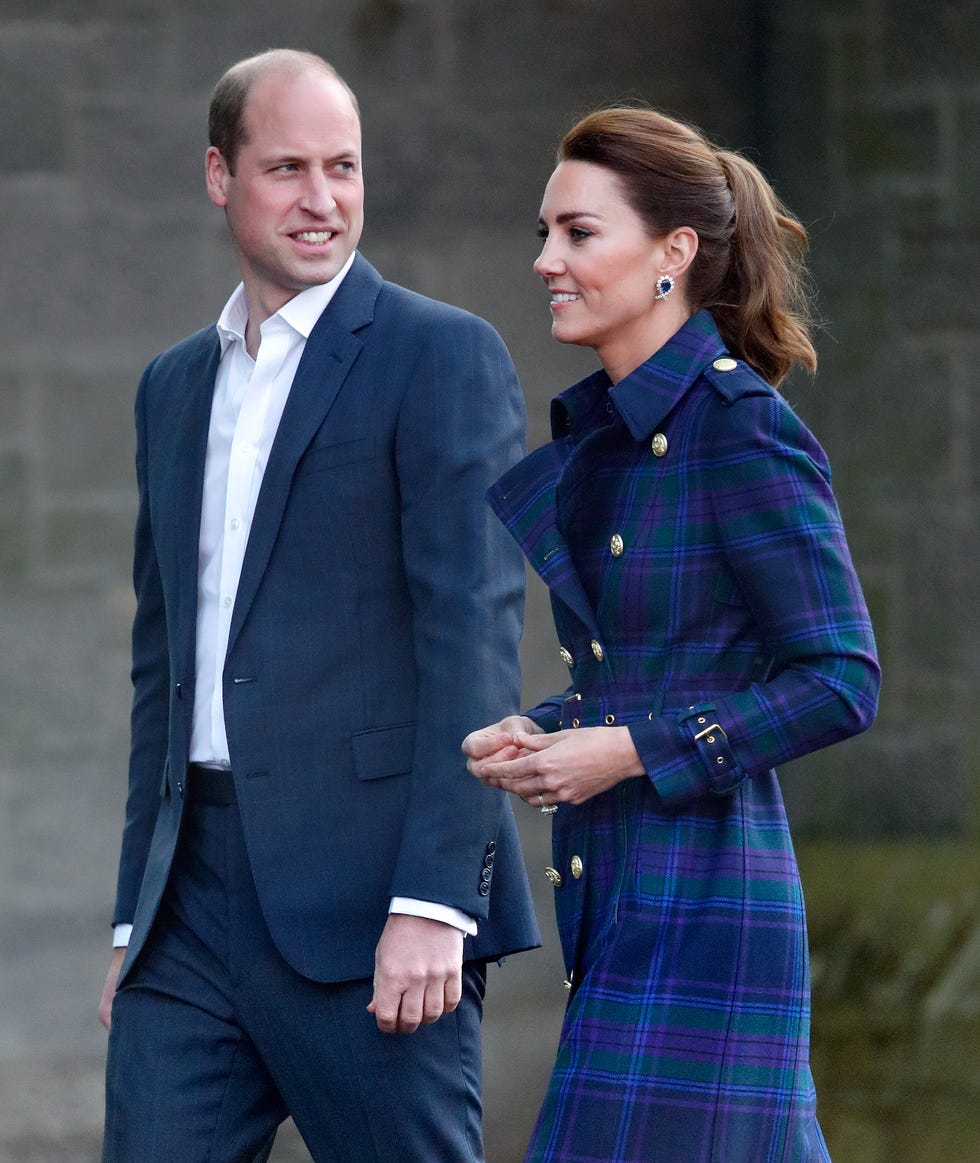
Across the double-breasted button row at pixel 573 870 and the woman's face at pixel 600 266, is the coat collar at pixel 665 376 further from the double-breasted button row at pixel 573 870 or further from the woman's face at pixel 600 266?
the double-breasted button row at pixel 573 870

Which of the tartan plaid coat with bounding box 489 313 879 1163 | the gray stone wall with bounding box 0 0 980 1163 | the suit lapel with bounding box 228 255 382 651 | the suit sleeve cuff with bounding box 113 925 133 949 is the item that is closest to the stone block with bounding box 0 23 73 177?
the gray stone wall with bounding box 0 0 980 1163

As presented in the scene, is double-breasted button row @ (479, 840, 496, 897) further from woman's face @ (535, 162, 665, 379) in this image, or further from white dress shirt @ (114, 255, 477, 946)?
woman's face @ (535, 162, 665, 379)

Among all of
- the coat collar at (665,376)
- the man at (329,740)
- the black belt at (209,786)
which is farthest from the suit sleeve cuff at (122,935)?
the coat collar at (665,376)

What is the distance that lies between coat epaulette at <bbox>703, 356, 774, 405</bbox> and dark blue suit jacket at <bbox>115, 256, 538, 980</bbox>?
0.46 m

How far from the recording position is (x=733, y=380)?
2.27 metres

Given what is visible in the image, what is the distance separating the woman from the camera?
2.15 meters

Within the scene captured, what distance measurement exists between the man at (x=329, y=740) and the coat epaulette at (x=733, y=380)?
456 millimetres

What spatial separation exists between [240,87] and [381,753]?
0.95 metres

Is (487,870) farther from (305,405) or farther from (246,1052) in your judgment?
(305,405)

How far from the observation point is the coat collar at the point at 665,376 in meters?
2.28

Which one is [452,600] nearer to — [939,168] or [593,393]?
[593,393]

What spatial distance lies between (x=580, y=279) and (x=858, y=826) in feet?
9.94

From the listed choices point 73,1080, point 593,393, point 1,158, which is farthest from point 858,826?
point 593,393

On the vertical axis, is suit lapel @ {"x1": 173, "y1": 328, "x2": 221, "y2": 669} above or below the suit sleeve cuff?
above
